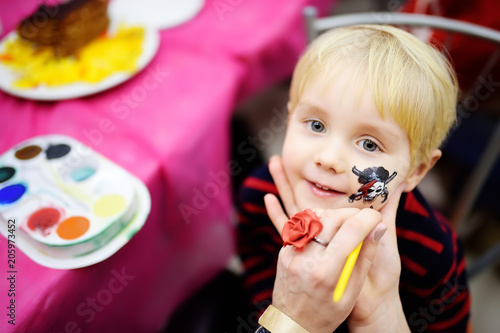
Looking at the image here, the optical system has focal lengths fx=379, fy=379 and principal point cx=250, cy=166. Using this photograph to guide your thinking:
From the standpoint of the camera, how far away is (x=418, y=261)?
782mm

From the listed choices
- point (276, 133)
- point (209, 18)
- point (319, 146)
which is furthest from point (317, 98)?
point (276, 133)

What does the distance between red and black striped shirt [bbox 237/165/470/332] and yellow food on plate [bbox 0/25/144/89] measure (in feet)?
1.59

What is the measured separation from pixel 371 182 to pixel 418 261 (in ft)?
0.88

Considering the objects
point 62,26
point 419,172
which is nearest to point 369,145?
point 419,172

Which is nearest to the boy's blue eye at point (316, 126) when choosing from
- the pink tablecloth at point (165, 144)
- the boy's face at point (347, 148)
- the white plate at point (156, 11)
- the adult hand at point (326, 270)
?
the boy's face at point (347, 148)

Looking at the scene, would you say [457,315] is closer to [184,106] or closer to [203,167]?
[203,167]

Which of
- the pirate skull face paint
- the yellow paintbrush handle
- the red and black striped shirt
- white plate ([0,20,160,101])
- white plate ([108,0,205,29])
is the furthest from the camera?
white plate ([108,0,205,29])

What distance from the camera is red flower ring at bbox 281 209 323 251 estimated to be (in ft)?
1.83

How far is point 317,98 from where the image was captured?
657 millimetres

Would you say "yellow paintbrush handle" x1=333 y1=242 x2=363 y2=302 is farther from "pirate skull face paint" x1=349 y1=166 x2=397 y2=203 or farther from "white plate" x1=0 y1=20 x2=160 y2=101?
"white plate" x1=0 y1=20 x2=160 y2=101

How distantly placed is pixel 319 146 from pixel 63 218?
0.48 meters

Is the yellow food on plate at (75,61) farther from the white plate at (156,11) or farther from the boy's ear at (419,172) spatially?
the boy's ear at (419,172)

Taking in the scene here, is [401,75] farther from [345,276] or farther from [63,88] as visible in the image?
[63,88]

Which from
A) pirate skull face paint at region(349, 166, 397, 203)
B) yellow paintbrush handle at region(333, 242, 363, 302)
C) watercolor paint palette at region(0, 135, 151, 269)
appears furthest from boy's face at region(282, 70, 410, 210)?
watercolor paint palette at region(0, 135, 151, 269)
